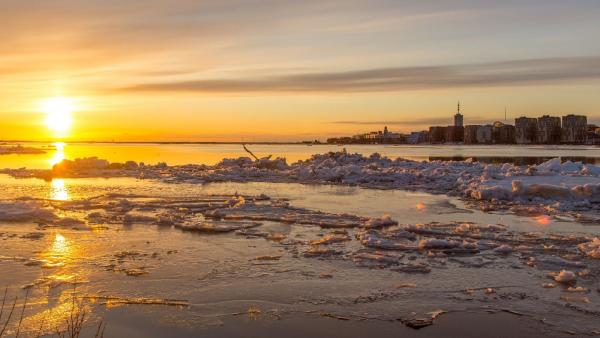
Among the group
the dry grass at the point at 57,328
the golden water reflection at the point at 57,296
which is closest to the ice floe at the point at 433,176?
the golden water reflection at the point at 57,296

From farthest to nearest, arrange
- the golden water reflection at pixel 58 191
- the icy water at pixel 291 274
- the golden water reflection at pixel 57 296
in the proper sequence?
the golden water reflection at pixel 58 191 < the icy water at pixel 291 274 < the golden water reflection at pixel 57 296

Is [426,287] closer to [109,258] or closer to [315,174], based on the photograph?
[109,258]

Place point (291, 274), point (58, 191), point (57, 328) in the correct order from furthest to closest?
point (58, 191), point (291, 274), point (57, 328)

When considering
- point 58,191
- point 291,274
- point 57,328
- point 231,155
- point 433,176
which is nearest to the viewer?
point 57,328

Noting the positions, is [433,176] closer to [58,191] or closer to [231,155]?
[58,191]

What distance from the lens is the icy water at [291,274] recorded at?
477cm

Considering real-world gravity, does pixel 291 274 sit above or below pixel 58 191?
below

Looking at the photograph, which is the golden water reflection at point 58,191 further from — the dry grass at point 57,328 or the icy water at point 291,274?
the dry grass at point 57,328

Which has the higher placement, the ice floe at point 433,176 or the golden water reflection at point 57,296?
the ice floe at point 433,176

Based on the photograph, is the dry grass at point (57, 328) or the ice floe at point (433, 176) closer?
the dry grass at point (57, 328)

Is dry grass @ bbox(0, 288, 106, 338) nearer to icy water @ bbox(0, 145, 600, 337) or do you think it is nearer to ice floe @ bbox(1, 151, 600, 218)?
icy water @ bbox(0, 145, 600, 337)

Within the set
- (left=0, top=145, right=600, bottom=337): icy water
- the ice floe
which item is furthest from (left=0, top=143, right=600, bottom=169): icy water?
(left=0, top=145, right=600, bottom=337): icy water

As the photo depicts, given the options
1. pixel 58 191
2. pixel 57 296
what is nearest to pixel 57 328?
pixel 57 296

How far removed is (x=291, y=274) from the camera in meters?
6.41
